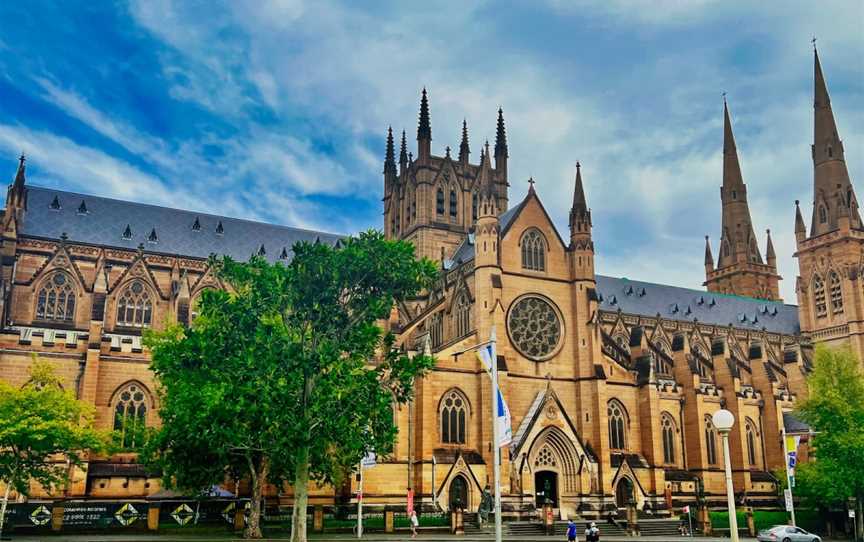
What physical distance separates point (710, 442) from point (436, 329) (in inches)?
947

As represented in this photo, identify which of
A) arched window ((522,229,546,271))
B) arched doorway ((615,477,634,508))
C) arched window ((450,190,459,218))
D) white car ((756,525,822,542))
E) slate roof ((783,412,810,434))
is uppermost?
arched window ((450,190,459,218))

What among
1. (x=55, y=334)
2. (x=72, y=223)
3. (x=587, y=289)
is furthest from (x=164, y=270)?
(x=587, y=289)

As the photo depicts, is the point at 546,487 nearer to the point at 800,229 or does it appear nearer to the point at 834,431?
the point at 834,431

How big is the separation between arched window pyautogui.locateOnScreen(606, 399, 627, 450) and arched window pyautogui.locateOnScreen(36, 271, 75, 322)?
39.3 meters

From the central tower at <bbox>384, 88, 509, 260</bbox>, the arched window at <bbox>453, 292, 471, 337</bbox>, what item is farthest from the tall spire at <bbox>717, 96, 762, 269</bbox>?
the arched window at <bbox>453, 292, 471, 337</bbox>

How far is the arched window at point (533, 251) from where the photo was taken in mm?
59312

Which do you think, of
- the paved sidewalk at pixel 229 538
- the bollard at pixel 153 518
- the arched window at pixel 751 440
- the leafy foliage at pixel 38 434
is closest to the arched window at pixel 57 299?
the leafy foliage at pixel 38 434

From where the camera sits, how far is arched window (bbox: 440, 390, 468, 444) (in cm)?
5344

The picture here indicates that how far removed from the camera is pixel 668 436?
6419 cm

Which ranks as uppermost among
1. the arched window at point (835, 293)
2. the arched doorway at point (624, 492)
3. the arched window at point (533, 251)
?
the arched window at point (835, 293)

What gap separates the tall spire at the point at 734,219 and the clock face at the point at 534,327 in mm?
51378

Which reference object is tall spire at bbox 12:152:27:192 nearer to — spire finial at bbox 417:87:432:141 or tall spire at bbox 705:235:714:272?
spire finial at bbox 417:87:432:141

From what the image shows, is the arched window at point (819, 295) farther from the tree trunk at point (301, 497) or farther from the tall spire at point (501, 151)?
the tree trunk at point (301, 497)

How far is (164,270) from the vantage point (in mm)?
63062
